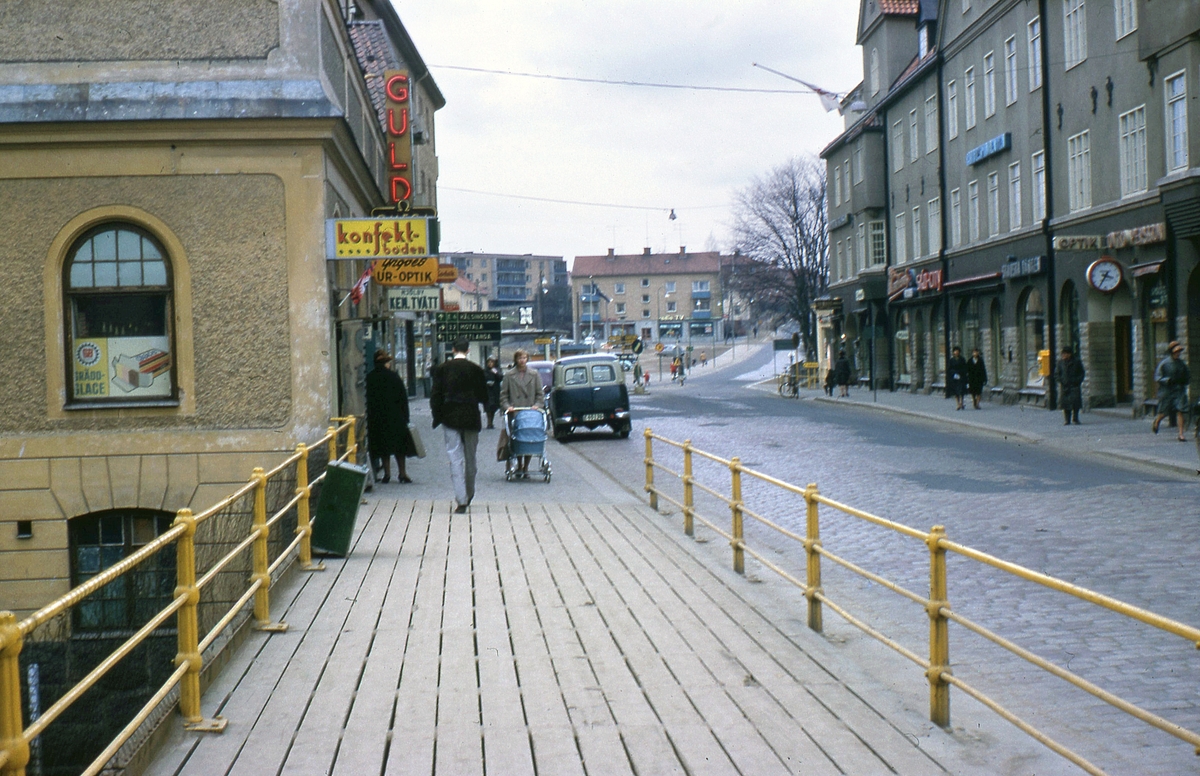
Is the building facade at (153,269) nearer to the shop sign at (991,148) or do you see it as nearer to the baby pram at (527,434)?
the baby pram at (527,434)

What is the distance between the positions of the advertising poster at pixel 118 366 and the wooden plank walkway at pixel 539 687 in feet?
16.0

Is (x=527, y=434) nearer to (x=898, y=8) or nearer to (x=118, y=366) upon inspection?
(x=118, y=366)

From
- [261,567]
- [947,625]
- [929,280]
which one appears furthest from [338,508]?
[929,280]

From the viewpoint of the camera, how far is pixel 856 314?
54031mm

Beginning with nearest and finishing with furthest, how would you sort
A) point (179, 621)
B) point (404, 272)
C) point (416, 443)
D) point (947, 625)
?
point (947, 625) → point (179, 621) → point (416, 443) → point (404, 272)

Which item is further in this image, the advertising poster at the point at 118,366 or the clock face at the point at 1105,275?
the clock face at the point at 1105,275

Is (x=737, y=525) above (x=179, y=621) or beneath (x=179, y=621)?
beneath


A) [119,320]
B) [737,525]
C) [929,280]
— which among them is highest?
[929,280]

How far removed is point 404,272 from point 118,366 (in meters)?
8.83

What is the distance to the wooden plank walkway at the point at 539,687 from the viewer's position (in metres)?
5.02

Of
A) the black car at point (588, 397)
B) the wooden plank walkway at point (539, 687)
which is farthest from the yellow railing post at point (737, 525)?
the black car at point (588, 397)

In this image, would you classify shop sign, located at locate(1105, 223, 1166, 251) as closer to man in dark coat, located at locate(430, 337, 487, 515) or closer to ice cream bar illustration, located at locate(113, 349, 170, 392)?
man in dark coat, located at locate(430, 337, 487, 515)

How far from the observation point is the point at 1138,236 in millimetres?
25672

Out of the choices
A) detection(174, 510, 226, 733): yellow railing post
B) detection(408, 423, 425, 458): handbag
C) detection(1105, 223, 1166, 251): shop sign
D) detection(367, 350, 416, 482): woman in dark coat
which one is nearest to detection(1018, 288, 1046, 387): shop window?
detection(1105, 223, 1166, 251): shop sign
